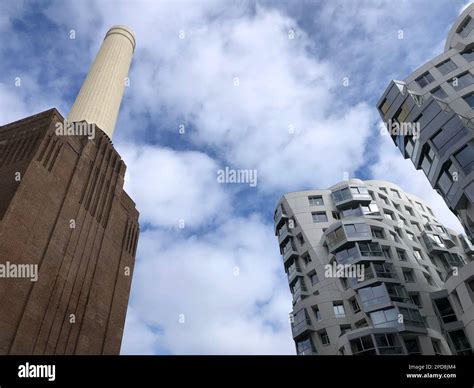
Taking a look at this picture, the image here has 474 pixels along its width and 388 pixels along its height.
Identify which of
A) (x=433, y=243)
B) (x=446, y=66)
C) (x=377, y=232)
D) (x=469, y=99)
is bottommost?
(x=377, y=232)

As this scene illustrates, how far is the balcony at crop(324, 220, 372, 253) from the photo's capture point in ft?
134

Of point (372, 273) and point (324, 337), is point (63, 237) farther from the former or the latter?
point (372, 273)

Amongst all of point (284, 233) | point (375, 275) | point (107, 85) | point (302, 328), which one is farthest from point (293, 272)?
point (107, 85)

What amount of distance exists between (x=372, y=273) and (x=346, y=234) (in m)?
5.23

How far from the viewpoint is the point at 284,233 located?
49.8 metres

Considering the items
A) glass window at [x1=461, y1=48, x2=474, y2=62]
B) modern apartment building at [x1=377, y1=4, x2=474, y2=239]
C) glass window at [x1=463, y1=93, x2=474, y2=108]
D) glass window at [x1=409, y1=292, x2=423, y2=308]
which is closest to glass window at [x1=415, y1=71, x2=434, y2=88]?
modern apartment building at [x1=377, y1=4, x2=474, y2=239]

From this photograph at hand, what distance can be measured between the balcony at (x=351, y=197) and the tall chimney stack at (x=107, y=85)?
30.2 metres

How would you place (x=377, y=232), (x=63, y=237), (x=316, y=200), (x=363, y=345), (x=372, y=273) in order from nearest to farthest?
1. (x=63, y=237)
2. (x=363, y=345)
3. (x=372, y=273)
4. (x=377, y=232)
5. (x=316, y=200)

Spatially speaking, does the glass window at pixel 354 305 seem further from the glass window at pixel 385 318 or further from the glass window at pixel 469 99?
the glass window at pixel 469 99

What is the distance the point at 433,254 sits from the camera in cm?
4731

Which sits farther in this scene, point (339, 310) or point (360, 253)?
point (339, 310)

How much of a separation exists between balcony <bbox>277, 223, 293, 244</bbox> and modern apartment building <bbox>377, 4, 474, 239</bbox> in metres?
18.4

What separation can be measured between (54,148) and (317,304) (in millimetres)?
32088
